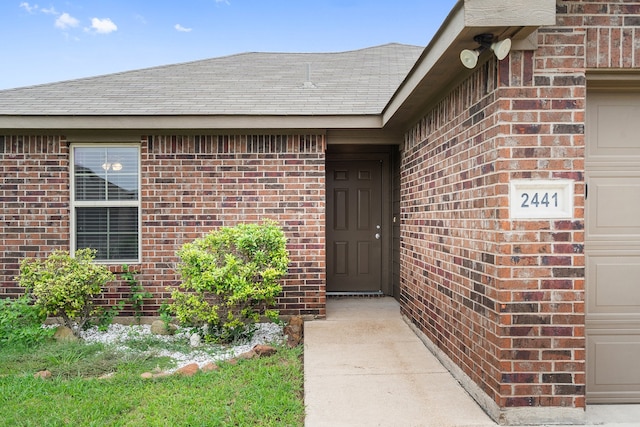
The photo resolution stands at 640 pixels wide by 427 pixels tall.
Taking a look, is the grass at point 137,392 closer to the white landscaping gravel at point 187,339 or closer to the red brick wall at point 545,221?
the white landscaping gravel at point 187,339

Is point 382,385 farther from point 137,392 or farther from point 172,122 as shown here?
point 172,122

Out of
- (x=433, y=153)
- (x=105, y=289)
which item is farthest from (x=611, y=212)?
(x=105, y=289)

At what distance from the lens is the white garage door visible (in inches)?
130

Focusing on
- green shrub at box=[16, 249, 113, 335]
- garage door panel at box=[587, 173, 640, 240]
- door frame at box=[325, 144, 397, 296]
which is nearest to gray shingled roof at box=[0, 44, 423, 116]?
door frame at box=[325, 144, 397, 296]

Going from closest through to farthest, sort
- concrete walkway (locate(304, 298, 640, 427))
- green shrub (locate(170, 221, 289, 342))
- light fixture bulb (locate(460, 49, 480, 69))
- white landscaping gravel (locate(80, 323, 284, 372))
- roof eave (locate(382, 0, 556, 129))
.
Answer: roof eave (locate(382, 0, 556, 129)) → light fixture bulb (locate(460, 49, 480, 69)) → concrete walkway (locate(304, 298, 640, 427)) → white landscaping gravel (locate(80, 323, 284, 372)) → green shrub (locate(170, 221, 289, 342))

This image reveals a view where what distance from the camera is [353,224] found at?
770 cm

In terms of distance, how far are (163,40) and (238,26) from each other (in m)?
8.72

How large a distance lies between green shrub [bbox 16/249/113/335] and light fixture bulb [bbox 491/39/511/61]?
4.88 m

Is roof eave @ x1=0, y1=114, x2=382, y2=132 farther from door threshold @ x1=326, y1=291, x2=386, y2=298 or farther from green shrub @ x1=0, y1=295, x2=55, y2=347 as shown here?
door threshold @ x1=326, y1=291, x2=386, y2=298

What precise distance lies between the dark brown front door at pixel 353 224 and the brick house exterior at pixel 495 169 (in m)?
1.64

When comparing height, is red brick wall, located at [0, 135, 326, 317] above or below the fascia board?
below

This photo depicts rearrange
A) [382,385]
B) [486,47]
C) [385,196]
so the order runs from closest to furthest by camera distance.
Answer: [486,47]
[382,385]
[385,196]

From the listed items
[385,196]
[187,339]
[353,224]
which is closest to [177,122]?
[187,339]

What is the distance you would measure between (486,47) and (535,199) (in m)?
1.02
